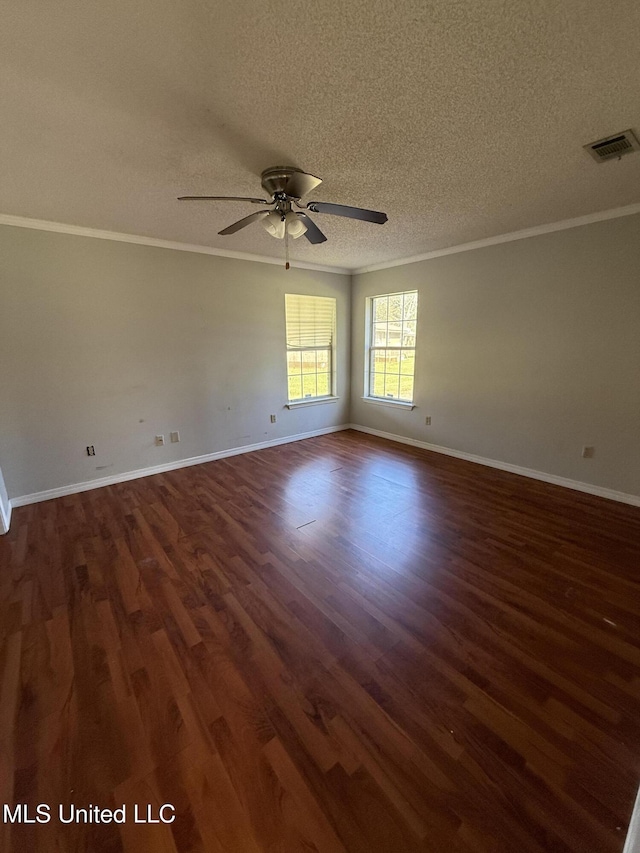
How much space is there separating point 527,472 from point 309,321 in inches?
134

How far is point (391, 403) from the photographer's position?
4875mm

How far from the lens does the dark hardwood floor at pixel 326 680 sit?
1.02 metres

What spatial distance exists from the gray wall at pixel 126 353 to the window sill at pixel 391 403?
1467 mm

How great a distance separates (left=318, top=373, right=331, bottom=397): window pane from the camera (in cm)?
518

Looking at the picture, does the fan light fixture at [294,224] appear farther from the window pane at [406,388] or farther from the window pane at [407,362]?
the window pane at [406,388]

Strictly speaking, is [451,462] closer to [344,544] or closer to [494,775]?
[344,544]

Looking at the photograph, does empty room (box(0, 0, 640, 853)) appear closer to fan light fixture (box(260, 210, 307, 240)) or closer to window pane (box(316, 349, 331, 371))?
fan light fixture (box(260, 210, 307, 240))

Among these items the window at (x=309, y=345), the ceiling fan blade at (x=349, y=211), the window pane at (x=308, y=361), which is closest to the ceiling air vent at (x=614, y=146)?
the ceiling fan blade at (x=349, y=211)

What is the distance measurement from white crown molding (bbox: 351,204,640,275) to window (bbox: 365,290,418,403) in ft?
1.34

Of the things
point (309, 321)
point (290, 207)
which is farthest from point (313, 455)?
point (290, 207)

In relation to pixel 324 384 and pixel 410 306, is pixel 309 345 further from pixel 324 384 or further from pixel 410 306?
pixel 410 306

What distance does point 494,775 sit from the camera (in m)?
1.11

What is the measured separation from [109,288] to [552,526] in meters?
4.54

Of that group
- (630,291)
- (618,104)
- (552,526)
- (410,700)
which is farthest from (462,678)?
(630,291)
